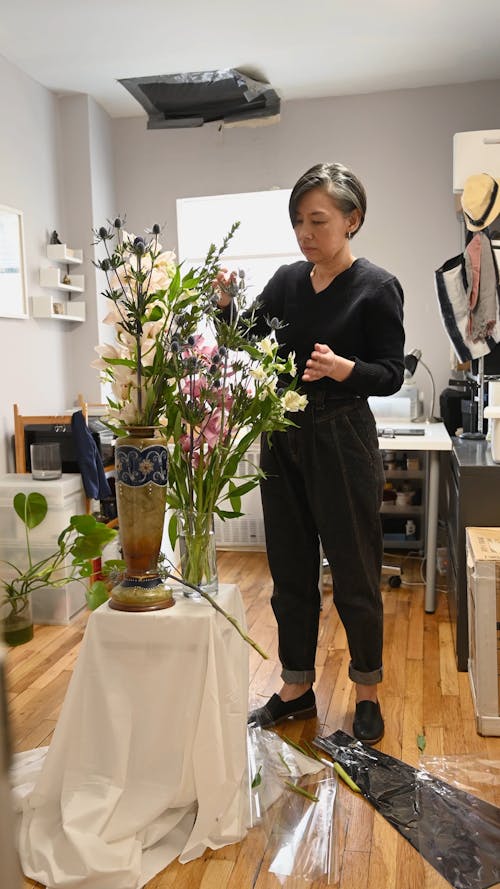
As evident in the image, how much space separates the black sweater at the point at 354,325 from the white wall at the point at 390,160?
2416 mm

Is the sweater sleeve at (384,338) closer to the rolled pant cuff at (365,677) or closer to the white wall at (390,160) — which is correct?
the rolled pant cuff at (365,677)

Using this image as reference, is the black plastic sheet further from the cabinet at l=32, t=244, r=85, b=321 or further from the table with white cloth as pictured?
the cabinet at l=32, t=244, r=85, b=321

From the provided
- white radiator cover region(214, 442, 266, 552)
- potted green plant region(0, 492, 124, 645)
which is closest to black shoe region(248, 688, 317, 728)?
potted green plant region(0, 492, 124, 645)

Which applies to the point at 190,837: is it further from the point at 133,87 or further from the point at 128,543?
the point at 133,87

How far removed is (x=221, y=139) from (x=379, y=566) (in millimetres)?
3215

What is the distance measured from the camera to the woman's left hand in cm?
184

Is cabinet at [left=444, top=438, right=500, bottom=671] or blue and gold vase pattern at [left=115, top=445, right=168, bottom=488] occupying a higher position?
blue and gold vase pattern at [left=115, top=445, right=168, bottom=488]

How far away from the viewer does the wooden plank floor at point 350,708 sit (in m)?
1.63

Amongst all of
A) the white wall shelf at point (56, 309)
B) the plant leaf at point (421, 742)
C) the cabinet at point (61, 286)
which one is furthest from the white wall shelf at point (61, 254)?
the plant leaf at point (421, 742)

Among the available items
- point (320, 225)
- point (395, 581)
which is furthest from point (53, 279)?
point (320, 225)

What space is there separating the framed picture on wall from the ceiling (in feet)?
2.53

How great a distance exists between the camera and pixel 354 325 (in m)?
2.01

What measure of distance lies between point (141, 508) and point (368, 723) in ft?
3.45

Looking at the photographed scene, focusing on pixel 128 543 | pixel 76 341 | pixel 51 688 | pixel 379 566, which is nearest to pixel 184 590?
pixel 128 543
